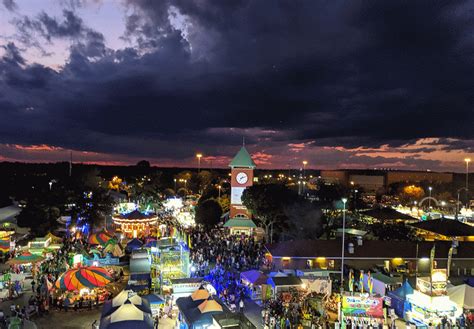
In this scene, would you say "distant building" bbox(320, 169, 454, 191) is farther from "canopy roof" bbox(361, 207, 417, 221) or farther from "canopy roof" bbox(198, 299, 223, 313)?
"canopy roof" bbox(198, 299, 223, 313)

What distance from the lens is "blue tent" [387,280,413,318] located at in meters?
17.1

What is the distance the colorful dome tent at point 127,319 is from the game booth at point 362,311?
7.98m

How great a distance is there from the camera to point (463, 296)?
656 inches

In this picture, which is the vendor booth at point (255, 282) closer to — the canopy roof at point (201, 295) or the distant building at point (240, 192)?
the canopy roof at point (201, 295)

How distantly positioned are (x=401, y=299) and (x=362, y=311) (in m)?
3.28

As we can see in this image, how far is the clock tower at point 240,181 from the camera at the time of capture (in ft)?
133

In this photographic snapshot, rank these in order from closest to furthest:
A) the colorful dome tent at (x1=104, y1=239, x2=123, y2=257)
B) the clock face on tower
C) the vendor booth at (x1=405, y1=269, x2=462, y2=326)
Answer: the vendor booth at (x1=405, y1=269, x2=462, y2=326), the colorful dome tent at (x1=104, y1=239, x2=123, y2=257), the clock face on tower

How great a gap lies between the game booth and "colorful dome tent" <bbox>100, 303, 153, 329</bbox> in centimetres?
798

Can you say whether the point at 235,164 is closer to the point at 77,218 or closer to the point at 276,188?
the point at 276,188

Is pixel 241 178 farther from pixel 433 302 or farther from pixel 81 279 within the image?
pixel 433 302

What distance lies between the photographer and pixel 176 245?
21344 millimetres

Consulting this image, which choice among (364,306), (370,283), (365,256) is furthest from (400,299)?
(365,256)

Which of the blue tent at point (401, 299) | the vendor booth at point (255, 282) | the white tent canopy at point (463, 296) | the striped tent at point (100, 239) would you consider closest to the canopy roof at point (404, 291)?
the blue tent at point (401, 299)

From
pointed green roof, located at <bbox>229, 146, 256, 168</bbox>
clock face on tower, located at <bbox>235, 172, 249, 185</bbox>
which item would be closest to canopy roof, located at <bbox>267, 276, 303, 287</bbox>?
clock face on tower, located at <bbox>235, 172, 249, 185</bbox>
